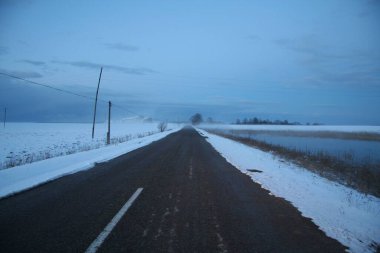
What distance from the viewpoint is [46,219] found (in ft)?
16.8

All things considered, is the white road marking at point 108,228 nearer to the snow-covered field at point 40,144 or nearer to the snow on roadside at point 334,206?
the snow on roadside at point 334,206

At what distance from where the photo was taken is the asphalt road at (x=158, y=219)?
417cm

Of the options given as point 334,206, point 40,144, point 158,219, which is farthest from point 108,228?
point 40,144

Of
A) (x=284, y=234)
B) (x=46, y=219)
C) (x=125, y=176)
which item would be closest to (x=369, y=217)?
(x=284, y=234)

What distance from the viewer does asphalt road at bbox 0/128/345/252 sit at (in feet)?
13.7

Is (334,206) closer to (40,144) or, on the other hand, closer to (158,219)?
(158,219)

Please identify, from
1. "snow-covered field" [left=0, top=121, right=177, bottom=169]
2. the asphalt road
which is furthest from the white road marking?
"snow-covered field" [left=0, top=121, right=177, bottom=169]

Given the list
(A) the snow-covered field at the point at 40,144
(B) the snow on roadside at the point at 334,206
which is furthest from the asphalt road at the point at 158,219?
(A) the snow-covered field at the point at 40,144

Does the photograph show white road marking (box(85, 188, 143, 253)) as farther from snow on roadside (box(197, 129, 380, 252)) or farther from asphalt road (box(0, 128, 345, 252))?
snow on roadside (box(197, 129, 380, 252))

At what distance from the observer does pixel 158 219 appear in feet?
17.3

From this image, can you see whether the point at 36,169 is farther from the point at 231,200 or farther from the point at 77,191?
the point at 231,200

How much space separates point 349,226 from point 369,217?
1.10 m

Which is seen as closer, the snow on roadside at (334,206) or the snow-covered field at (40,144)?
the snow on roadside at (334,206)

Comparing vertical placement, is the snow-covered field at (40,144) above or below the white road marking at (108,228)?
below
